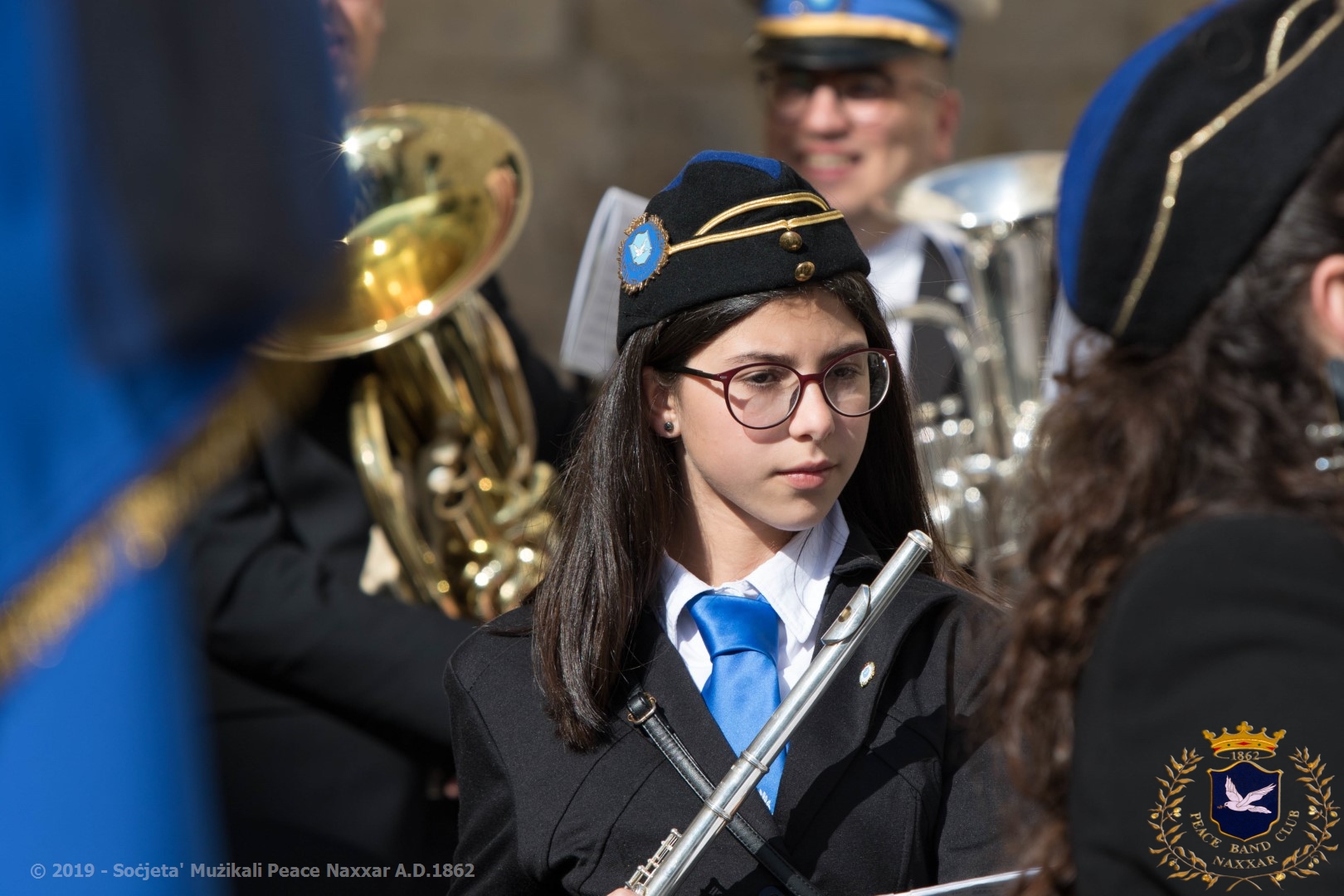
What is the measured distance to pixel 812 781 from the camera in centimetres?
160

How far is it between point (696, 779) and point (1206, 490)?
0.70 meters

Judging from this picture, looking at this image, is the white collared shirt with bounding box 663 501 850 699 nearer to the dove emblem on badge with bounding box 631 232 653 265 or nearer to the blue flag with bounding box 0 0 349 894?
the dove emblem on badge with bounding box 631 232 653 265

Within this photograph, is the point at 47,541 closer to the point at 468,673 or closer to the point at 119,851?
the point at 119,851

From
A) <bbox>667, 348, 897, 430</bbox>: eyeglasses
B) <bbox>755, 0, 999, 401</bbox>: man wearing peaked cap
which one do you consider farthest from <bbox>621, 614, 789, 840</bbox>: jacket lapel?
<bbox>755, 0, 999, 401</bbox>: man wearing peaked cap

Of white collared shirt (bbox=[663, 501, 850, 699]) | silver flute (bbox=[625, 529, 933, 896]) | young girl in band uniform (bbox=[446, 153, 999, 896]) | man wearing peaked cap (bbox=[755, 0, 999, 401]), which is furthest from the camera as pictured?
→ man wearing peaked cap (bbox=[755, 0, 999, 401])

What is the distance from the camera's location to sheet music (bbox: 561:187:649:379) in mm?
2266

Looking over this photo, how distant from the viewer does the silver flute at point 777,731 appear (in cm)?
149

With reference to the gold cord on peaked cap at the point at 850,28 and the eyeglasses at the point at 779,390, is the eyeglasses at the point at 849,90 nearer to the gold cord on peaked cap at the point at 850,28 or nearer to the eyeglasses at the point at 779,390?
the gold cord on peaked cap at the point at 850,28

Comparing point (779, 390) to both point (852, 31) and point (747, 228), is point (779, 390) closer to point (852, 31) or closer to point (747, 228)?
point (747, 228)

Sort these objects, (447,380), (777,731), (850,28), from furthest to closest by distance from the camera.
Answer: (850,28), (447,380), (777,731)

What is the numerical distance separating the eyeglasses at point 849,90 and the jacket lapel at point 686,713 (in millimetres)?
1773

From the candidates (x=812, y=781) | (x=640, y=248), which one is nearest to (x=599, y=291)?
(x=640, y=248)

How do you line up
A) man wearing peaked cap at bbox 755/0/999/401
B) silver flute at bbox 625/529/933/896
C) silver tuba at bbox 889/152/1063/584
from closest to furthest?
silver flute at bbox 625/529/933/896 < silver tuba at bbox 889/152/1063/584 < man wearing peaked cap at bbox 755/0/999/401

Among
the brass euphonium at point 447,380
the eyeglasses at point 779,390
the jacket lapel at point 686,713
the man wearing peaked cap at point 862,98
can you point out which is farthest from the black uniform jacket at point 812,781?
the man wearing peaked cap at point 862,98
